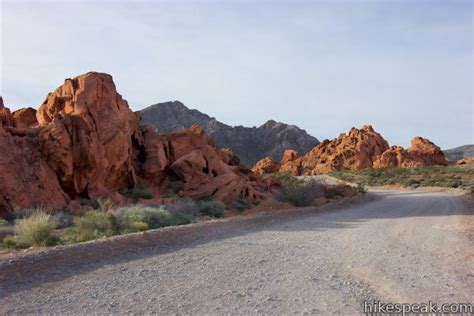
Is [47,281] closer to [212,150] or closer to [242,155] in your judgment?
[212,150]

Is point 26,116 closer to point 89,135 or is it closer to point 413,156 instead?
point 89,135

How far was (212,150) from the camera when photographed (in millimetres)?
29922

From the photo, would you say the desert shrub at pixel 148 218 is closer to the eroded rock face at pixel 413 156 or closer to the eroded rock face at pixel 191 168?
the eroded rock face at pixel 191 168

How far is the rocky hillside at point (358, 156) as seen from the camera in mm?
87312

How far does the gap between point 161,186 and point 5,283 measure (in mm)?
18889

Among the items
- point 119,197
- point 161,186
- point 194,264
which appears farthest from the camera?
point 161,186

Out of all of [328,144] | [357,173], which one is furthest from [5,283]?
[328,144]

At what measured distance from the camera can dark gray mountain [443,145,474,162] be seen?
16250cm

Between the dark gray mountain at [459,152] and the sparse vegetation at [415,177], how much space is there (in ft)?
327

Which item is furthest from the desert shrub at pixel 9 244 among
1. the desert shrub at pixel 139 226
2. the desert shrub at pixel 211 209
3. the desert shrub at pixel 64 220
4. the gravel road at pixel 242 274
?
the desert shrub at pixel 211 209

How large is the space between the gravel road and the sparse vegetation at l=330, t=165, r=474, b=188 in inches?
1707

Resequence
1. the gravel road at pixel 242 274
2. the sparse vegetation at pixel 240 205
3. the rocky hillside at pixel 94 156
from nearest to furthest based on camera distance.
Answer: the gravel road at pixel 242 274, the rocky hillside at pixel 94 156, the sparse vegetation at pixel 240 205

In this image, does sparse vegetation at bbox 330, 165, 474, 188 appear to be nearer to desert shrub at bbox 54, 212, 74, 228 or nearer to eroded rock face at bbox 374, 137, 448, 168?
eroded rock face at bbox 374, 137, 448, 168

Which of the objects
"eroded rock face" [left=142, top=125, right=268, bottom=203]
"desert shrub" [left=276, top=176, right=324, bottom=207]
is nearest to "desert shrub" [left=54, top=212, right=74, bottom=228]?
"eroded rock face" [left=142, top=125, right=268, bottom=203]
